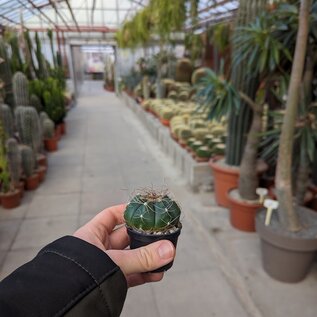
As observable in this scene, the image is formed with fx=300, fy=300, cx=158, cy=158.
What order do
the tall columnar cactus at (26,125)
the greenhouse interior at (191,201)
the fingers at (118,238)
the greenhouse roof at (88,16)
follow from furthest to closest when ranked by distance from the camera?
the greenhouse roof at (88,16)
the tall columnar cactus at (26,125)
the fingers at (118,238)
the greenhouse interior at (191,201)

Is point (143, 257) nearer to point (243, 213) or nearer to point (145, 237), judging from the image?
point (145, 237)

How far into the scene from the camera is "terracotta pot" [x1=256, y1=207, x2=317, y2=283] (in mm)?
1782

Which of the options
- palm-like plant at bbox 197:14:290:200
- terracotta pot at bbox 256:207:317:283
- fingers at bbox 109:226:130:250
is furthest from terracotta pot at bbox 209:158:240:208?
fingers at bbox 109:226:130:250

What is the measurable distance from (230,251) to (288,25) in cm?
166

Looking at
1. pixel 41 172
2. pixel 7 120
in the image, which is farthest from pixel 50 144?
pixel 7 120

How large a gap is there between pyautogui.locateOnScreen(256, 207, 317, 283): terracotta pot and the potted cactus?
1187 millimetres

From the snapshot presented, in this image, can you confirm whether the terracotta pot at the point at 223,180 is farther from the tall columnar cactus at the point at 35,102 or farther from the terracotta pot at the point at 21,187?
the tall columnar cactus at the point at 35,102

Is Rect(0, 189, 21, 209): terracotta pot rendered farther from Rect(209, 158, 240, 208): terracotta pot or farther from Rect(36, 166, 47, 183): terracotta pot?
Rect(209, 158, 240, 208): terracotta pot

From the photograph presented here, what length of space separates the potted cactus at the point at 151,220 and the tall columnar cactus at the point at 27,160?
2693 mm

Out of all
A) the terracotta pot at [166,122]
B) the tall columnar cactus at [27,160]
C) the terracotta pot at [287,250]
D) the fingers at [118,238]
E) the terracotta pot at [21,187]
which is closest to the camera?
the fingers at [118,238]

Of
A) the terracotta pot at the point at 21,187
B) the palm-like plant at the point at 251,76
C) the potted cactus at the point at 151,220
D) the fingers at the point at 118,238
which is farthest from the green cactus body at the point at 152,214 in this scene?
the terracotta pot at the point at 21,187

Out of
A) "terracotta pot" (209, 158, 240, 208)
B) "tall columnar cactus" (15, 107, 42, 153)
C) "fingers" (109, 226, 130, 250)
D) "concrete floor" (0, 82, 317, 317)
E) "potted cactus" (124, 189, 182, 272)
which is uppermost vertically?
"potted cactus" (124, 189, 182, 272)

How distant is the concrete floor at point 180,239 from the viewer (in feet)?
5.91

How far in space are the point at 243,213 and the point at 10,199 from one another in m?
2.19
